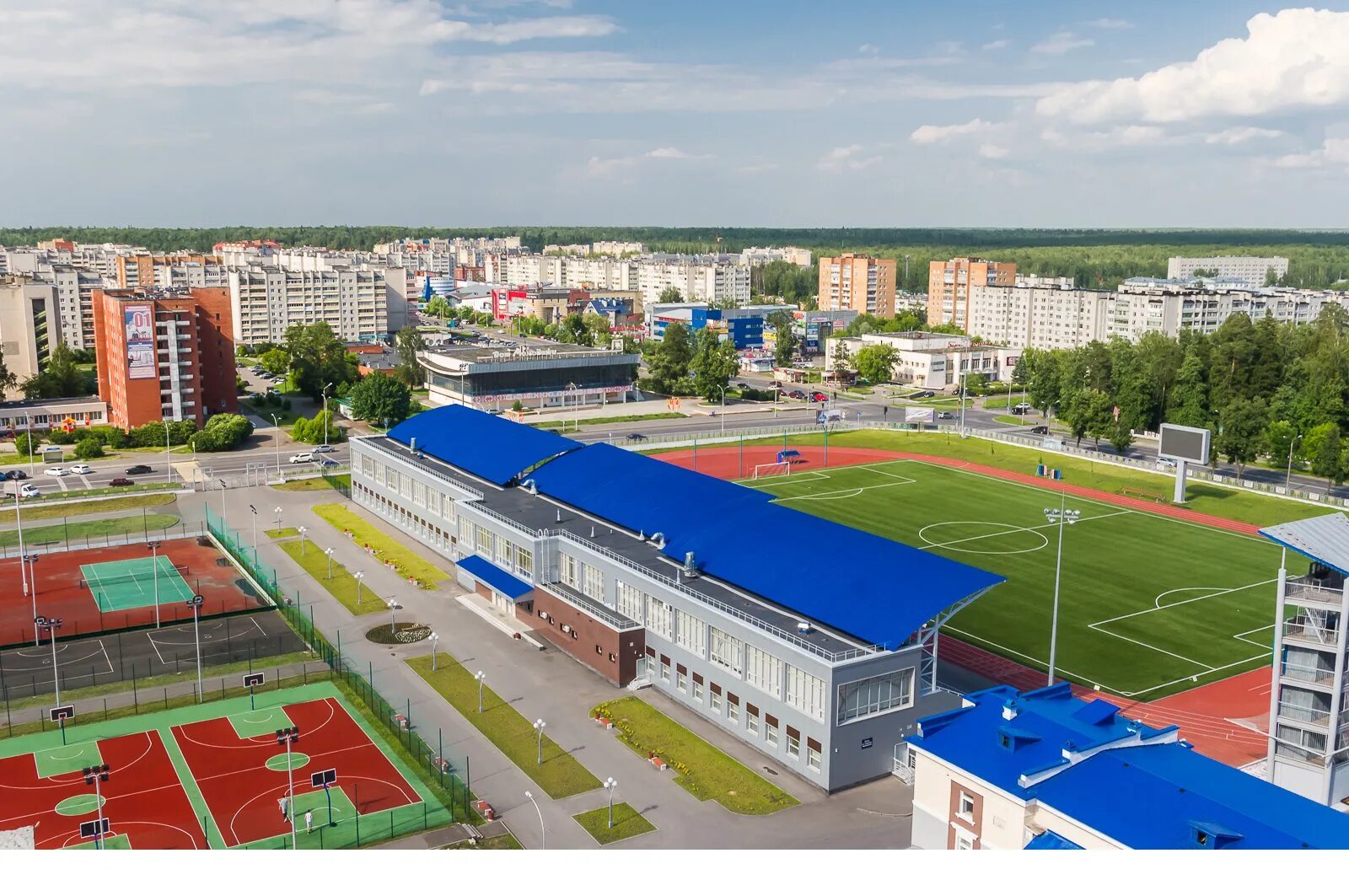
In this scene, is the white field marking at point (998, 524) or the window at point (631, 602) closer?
the window at point (631, 602)

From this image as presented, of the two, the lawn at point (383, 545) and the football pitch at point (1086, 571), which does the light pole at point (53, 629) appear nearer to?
the lawn at point (383, 545)

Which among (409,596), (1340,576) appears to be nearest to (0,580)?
(409,596)

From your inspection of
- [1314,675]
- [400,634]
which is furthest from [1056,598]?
[400,634]

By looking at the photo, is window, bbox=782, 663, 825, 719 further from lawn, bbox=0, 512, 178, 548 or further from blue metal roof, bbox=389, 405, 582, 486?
lawn, bbox=0, 512, 178, 548

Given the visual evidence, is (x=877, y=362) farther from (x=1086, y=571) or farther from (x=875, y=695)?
(x=875, y=695)

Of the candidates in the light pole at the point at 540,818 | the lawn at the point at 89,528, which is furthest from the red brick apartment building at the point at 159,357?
the light pole at the point at 540,818
